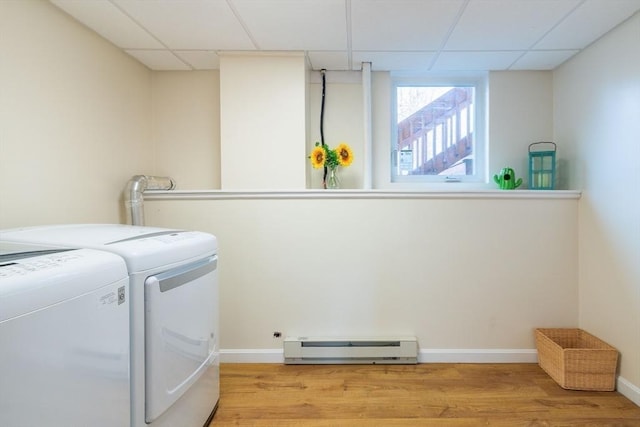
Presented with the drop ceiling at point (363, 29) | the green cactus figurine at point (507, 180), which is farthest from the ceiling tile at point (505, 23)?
the green cactus figurine at point (507, 180)

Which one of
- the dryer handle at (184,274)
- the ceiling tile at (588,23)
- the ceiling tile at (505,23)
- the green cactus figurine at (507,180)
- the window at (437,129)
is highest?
the ceiling tile at (505,23)

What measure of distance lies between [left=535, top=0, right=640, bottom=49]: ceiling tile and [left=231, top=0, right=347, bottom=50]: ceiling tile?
1164mm

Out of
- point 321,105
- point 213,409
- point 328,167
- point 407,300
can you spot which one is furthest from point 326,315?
point 321,105

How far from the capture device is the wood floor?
1.53 metres

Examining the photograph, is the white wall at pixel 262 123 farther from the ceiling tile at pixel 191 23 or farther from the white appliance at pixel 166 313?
the white appliance at pixel 166 313

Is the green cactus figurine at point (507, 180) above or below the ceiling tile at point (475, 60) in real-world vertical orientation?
below

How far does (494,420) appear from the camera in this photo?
59.8 inches

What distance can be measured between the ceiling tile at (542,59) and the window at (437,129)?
31 centimetres

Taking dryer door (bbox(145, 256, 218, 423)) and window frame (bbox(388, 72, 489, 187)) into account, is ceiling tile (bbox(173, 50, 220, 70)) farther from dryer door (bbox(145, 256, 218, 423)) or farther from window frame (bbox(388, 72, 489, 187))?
dryer door (bbox(145, 256, 218, 423))

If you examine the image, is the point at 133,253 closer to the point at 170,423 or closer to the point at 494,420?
the point at 170,423

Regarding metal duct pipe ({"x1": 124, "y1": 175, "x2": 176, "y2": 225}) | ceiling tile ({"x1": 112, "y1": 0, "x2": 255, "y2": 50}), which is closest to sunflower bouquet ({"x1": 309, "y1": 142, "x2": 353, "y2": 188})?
ceiling tile ({"x1": 112, "y1": 0, "x2": 255, "y2": 50})

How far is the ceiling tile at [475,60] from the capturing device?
206 centimetres

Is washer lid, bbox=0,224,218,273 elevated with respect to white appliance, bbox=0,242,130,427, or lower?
elevated

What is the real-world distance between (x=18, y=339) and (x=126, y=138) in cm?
170
